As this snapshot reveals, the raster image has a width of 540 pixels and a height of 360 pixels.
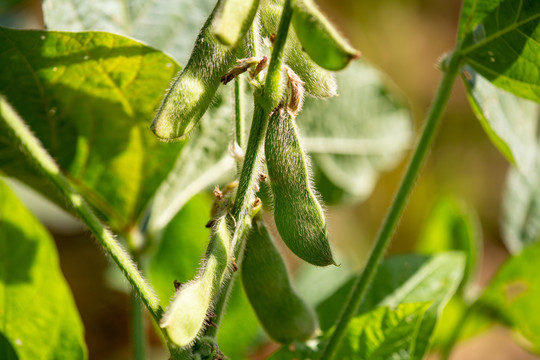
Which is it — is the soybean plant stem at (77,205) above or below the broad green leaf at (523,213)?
above

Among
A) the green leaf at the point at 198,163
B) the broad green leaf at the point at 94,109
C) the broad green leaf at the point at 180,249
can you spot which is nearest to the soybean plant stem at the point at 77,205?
the broad green leaf at the point at 94,109

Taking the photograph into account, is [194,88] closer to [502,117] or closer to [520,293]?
[502,117]

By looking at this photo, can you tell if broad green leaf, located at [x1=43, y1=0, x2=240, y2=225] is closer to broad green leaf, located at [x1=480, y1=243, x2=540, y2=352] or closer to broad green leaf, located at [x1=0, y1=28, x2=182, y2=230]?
broad green leaf, located at [x1=0, y1=28, x2=182, y2=230]

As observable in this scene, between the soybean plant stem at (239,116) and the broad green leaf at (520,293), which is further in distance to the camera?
the broad green leaf at (520,293)

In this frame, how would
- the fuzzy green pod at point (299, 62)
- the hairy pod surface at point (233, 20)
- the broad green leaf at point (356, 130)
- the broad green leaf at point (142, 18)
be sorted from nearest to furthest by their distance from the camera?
1. the hairy pod surface at point (233, 20)
2. the fuzzy green pod at point (299, 62)
3. the broad green leaf at point (142, 18)
4. the broad green leaf at point (356, 130)

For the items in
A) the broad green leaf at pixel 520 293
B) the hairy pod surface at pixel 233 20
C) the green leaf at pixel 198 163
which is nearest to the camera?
the hairy pod surface at pixel 233 20

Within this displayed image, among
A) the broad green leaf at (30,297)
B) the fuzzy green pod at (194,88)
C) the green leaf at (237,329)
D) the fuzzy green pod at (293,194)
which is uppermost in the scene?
the fuzzy green pod at (194,88)

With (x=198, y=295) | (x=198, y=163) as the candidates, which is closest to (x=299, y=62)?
(x=198, y=295)

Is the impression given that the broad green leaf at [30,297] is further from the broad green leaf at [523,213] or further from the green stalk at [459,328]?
the broad green leaf at [523,213]
